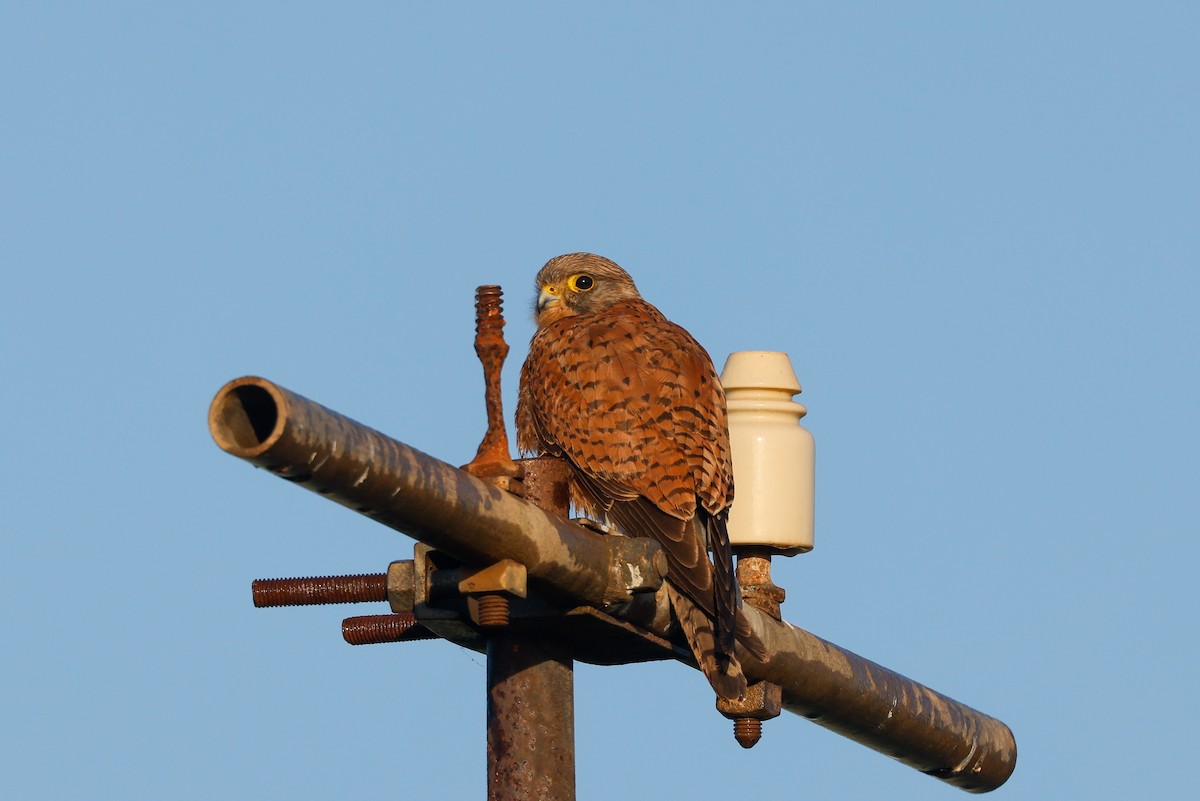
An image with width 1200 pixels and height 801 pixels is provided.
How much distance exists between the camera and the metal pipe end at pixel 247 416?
3.62 metres

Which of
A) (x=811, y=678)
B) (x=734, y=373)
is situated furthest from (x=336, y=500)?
(x=734, y=373)

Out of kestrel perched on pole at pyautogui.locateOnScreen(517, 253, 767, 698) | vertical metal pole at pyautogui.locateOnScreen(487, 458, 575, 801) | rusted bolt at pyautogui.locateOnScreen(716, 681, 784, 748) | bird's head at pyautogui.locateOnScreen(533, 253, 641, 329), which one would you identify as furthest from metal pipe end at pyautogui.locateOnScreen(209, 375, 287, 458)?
bird's head at pyautogui.locateOnScreen(533, 253, 641, 329)

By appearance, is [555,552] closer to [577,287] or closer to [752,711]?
[752,711]

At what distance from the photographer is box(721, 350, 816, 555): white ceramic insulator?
23.3 ft

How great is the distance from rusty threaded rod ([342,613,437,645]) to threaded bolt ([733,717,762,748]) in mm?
978

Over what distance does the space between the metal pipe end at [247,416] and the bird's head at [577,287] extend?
5.74 meters

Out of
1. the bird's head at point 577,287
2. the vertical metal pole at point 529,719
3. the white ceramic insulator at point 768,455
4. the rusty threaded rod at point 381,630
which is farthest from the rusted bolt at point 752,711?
the bird's head at point 577,287

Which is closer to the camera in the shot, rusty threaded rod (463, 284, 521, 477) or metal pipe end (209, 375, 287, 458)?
metal pipe end (209, 375, 287, 458)

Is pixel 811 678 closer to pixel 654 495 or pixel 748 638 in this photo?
pixel 748 638

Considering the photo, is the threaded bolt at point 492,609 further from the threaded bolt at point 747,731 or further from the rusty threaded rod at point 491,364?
the threaded bolt at point 747,731

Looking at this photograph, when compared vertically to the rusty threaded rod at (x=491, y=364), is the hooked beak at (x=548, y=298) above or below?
above

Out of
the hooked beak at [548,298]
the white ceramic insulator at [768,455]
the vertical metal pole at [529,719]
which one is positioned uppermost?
the hooked beak at [548,298]

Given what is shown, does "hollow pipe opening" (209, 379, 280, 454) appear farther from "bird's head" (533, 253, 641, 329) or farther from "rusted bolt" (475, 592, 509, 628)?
"bird's head" (533, 253, 641, 329)

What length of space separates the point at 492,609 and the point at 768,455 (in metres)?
2.68
